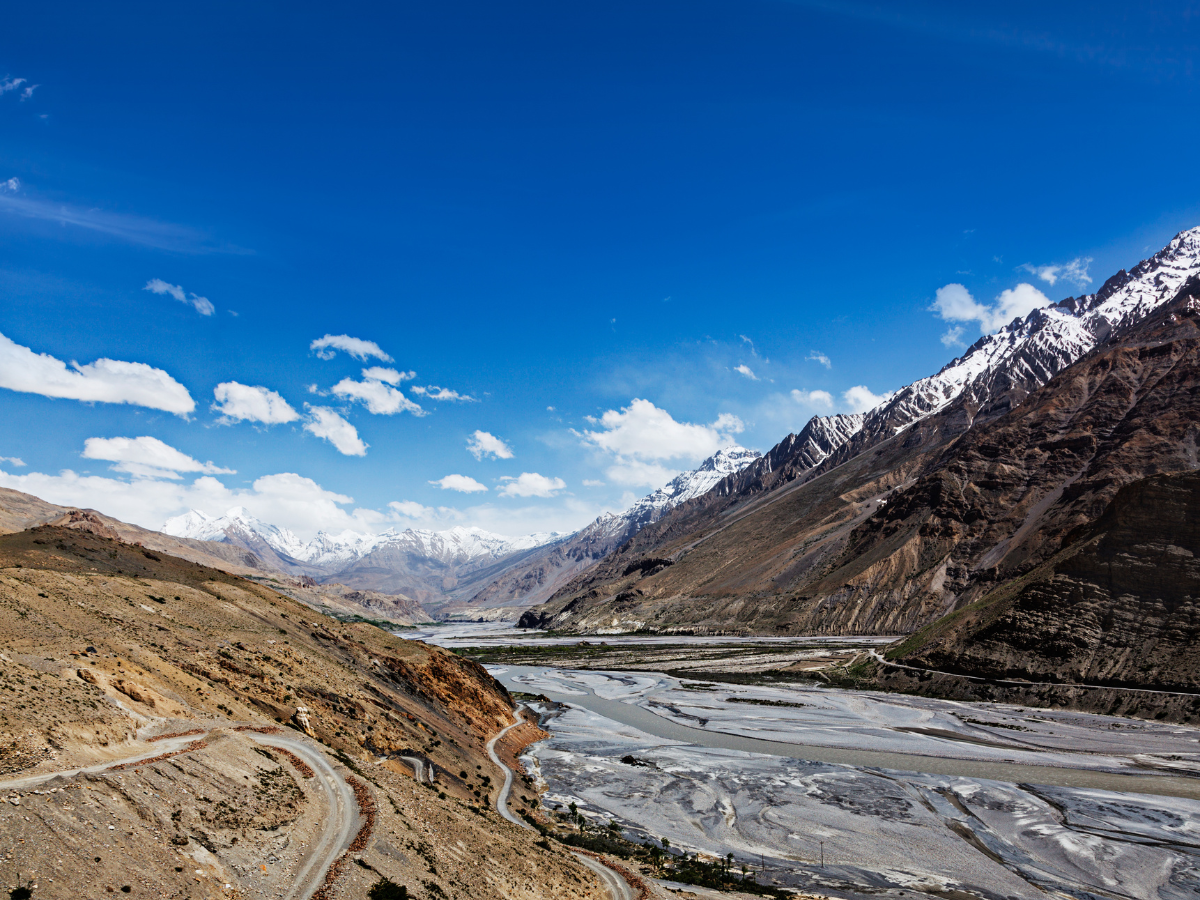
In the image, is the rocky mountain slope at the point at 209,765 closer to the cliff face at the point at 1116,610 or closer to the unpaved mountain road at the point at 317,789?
the unpaved mountain road at the point at 317,789

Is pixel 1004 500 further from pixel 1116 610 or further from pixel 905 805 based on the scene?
pixel 905 805

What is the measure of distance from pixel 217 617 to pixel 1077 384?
20173 cm

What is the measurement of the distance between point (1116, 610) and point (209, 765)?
85135mm

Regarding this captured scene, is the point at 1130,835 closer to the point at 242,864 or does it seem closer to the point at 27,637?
the point at 242,864

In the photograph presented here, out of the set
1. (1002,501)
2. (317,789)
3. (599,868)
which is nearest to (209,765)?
(317,789)

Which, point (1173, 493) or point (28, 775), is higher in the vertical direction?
point (1173, 493)

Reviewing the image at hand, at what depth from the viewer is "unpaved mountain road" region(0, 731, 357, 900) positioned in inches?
690

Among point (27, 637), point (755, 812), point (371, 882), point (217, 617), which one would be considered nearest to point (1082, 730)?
point (755, 812)

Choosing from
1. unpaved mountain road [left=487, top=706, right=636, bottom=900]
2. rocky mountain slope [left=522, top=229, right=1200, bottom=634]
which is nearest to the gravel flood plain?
unpaved mountain road [left=487, top=706, right=636, bottom=900]

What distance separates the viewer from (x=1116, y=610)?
71625 mm

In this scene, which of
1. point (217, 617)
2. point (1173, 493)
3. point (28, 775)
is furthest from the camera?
point (1173, 493)

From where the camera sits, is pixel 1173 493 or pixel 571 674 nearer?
pixel 1173 493

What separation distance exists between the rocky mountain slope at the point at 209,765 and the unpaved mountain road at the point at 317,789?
9 centimetres

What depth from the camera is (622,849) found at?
3250 cm
